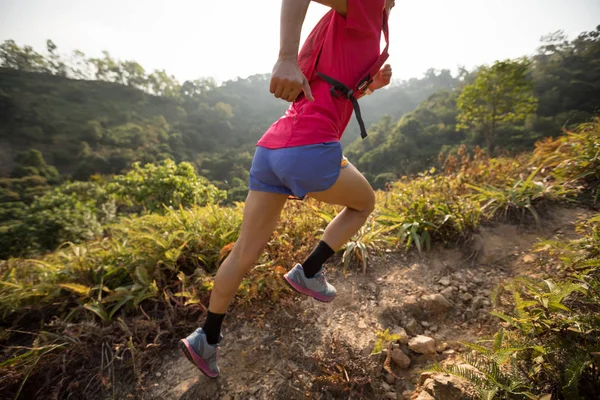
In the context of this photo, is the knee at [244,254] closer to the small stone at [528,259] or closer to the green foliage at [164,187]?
the small stone at [528,259]

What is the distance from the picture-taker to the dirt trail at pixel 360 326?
1439 mm

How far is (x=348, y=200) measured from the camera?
1389 mm

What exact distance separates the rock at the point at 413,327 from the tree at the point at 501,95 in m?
23.4

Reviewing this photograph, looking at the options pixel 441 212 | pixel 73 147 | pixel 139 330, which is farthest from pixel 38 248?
pixel 73 147

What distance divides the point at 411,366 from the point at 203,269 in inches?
70.4

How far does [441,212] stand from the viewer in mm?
2635

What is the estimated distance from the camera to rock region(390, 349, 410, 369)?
148cm

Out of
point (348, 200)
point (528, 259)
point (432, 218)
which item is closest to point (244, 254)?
point (348, 200)

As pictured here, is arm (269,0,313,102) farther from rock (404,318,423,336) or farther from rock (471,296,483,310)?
rock (471,296,483,310)

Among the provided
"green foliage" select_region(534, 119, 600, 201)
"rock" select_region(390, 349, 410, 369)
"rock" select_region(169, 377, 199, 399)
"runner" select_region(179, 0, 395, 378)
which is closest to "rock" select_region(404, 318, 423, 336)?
"rock" select_region(390, 349, 410, 369)

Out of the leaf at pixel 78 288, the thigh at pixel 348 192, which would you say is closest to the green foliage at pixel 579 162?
the thigh at pixel 348 192

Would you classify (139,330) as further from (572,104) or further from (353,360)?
(572,104)

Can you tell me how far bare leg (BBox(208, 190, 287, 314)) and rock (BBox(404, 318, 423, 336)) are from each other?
1236 mm

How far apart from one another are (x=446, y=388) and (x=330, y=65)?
1.67 meters
